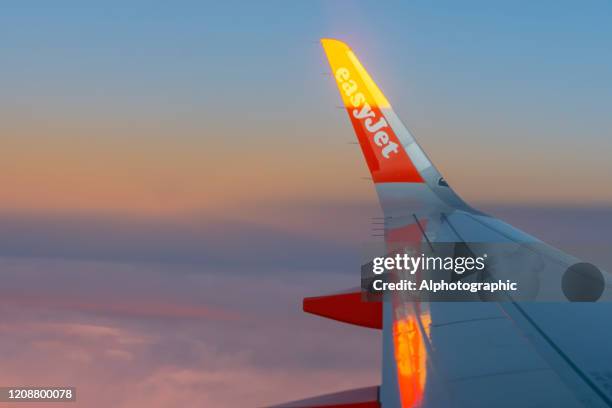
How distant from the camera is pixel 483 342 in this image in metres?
6.01

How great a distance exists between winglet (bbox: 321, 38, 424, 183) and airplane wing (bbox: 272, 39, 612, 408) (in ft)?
6.68

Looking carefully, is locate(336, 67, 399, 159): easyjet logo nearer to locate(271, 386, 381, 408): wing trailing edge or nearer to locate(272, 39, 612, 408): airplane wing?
locate(272, 39, 612, 408): airplane wing

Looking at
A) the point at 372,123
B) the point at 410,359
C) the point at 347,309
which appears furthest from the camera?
the point at 372,123

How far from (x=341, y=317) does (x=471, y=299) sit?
200 centimetres

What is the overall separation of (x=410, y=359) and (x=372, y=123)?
29.5 feet

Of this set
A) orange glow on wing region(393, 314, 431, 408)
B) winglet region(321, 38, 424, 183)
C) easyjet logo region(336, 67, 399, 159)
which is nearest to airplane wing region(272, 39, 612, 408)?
orange glow on wing region(393, 314, 431, 408)

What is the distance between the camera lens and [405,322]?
6.77m

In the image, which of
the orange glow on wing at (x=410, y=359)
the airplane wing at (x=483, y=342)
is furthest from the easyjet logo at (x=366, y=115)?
the orange glow on wing at (x=410, y=359)

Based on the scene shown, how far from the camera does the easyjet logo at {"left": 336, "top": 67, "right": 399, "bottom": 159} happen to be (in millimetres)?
14133

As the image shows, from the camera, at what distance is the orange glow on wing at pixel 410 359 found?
4.80m

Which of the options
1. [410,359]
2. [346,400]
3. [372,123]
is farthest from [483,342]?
[372,123]

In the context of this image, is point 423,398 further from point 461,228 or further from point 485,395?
point 461,228

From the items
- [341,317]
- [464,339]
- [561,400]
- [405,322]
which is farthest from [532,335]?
[341,317]

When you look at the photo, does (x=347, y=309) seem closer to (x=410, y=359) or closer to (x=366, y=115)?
(x=410, y=359)
